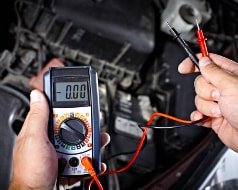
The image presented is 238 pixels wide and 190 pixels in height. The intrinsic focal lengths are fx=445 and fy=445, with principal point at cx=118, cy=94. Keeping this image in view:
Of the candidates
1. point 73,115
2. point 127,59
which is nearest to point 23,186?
point 73,115

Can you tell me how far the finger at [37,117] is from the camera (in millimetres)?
954

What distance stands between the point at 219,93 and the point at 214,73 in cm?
6

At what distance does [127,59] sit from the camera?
4.97 feet

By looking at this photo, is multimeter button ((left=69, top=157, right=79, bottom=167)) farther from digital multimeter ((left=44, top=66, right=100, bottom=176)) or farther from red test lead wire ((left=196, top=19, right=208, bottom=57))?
red test lead wire ((left=196, top=19, right=208, bottom=57))

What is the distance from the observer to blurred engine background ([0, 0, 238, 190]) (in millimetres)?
1422

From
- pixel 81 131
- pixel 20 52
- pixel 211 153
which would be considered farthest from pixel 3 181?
pixel 211 153

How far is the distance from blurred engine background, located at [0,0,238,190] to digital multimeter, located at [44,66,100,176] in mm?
338

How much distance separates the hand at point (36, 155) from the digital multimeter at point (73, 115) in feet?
0.10

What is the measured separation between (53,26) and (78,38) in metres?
0.09

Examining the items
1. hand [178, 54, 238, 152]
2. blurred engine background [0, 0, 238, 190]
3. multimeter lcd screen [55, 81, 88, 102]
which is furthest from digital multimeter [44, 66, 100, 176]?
blurred engine background [0, 0, 238, 190]

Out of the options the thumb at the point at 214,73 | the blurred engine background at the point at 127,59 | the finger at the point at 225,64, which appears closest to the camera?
the thumb at the point at 214,73

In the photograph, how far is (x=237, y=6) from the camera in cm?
161

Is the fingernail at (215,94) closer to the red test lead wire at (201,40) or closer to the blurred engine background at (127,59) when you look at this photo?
the red test lead wire at (201,40)

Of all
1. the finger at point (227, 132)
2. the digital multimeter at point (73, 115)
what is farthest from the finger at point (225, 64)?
the digital multimeter at point (73, 115)
